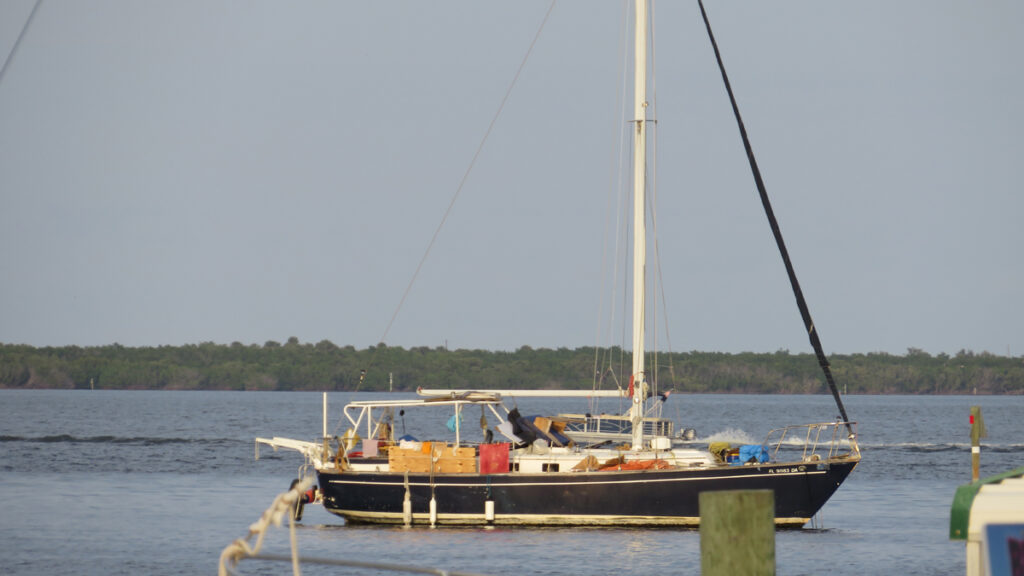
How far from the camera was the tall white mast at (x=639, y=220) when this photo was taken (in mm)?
34625

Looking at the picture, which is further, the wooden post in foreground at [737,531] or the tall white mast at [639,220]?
the tall white mast at [639,220]

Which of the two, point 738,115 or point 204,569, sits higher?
point 738,115

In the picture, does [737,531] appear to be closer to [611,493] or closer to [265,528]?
[265,528]

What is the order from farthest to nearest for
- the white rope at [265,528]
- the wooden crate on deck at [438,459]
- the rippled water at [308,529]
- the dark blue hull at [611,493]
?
the wooden crate on deck at [438,459] < the dark blue hull at [611,493] < the rippled water at [308,529] < the white rope at [265,528]

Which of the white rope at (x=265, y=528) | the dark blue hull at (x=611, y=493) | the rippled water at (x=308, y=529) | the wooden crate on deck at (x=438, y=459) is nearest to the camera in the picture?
the white rope at (x=265, y=528)

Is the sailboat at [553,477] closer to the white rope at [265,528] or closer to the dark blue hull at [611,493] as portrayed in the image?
the dark blue hull at [611,493]

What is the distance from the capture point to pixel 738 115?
39375 millimetres

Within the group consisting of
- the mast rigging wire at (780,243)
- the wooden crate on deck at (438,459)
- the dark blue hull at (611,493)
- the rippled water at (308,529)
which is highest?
the mast rigging wire at (780,243)

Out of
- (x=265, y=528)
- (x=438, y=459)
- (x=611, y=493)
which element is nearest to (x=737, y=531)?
(x=265, y=528)

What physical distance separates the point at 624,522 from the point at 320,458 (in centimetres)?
838

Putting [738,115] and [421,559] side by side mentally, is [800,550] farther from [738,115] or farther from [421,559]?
[738,115]

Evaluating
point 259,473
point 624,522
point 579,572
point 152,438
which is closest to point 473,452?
point 624,522

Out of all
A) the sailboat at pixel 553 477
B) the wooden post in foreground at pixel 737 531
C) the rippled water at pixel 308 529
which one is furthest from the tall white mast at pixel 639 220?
the wooden post in foreground at pixel 737 531

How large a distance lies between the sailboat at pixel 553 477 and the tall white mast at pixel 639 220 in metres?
0.06
